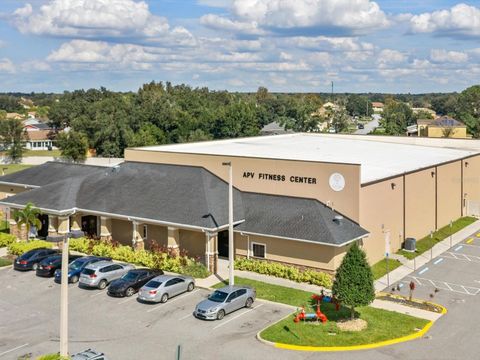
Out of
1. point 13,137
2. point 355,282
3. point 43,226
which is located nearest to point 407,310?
point 355,282

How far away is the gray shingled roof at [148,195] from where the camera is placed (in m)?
37.6

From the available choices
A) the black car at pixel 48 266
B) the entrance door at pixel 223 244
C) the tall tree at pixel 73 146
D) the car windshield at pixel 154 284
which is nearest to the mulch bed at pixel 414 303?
the entrance door at pixel 223 244

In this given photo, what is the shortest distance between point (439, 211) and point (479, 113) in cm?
11487

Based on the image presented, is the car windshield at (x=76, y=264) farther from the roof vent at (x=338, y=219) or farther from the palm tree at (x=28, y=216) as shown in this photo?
the roof vent at (x=338, y=219)

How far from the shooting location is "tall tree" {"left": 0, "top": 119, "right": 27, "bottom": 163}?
108m

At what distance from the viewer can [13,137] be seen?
10794 centimetres

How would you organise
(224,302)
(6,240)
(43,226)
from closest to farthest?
(224,302), (6,240), (43,226)

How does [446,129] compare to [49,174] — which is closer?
[49,174]

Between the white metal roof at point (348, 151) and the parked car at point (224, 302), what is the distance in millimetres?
13179

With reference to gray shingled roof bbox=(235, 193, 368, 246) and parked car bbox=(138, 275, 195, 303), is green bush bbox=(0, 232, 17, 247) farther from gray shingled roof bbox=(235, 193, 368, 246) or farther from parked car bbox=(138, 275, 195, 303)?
gray shingled roof bbox=(235, 193, 368, 246)

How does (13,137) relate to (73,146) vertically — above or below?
above

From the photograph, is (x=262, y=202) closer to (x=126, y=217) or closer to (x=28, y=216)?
(x=126, y=217)

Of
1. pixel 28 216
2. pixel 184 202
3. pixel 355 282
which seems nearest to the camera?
pixel 355 282

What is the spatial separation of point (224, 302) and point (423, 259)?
1881 cm
